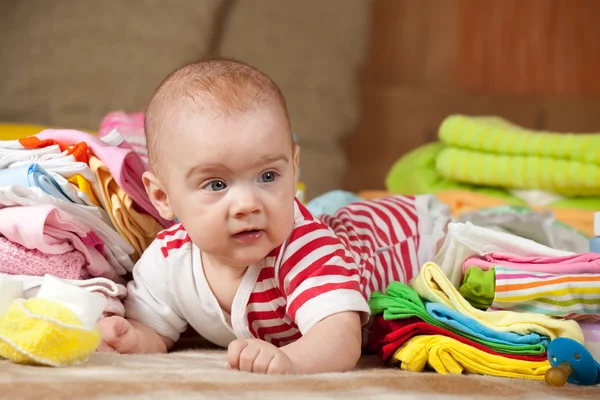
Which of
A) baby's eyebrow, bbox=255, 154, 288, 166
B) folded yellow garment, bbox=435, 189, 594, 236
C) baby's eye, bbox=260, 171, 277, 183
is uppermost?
baby's eyebrow, bbox=255, 154, 288, 166

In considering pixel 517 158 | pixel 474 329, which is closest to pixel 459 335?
pixel 474 329

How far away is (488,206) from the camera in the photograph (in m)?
1.84

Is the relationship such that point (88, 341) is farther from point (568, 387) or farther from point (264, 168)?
point (568, 387)

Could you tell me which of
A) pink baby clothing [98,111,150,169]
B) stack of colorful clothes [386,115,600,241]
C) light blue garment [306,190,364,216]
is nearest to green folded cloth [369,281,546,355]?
light blue garment [306,190,364,216]

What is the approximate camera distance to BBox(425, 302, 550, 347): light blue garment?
0.99 meters

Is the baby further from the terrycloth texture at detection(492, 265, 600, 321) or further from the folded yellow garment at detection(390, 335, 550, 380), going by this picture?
the terrycloth texture at detection(492, 265, 600, 321)

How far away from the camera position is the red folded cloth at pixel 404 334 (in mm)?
988

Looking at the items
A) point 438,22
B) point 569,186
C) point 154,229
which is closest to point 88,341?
point 154,229

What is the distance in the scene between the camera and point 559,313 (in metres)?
1.03

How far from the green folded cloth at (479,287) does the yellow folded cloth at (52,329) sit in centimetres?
46

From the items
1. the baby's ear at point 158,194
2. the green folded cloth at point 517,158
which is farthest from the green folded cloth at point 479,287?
the green folded cloth at point 517,158

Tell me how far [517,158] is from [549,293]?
0.93 metres

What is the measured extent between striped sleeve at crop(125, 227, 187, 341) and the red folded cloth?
30 centimetres

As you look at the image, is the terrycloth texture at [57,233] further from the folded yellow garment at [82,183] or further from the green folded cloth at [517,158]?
the green folded cloth at [517,158]
